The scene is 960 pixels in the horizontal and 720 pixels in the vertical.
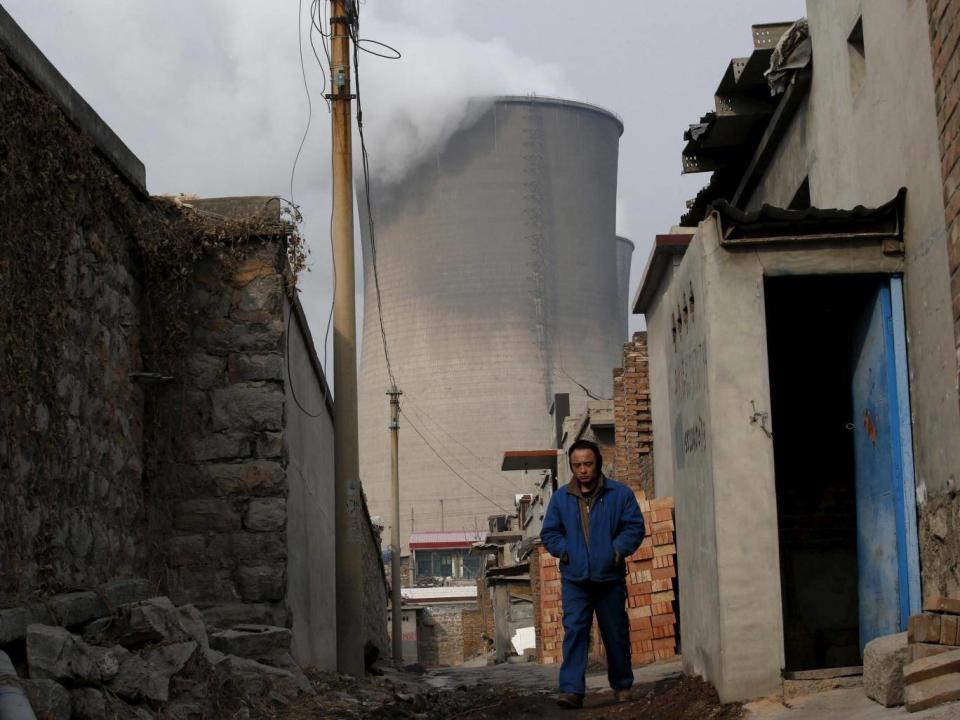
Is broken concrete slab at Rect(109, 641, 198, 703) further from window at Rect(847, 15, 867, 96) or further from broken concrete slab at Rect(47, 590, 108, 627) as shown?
window at Rect(847, 15, 867, 96)

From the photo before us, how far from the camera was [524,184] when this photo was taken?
1540 inches

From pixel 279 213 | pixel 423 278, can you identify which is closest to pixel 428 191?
pixel 423 278

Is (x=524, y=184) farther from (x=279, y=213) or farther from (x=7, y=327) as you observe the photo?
(x=7, y=327)

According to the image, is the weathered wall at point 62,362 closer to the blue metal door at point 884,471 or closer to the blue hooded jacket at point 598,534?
the blue hooded jacket at point 598,534

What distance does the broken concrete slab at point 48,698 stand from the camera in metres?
3.50

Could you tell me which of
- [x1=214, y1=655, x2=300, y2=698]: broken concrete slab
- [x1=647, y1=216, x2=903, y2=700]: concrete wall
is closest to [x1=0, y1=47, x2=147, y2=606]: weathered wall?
[x1=214, y1=655, x2=300, y2=698]: broken concrete slab

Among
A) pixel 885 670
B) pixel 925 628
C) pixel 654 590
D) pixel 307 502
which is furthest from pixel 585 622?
pixel 654 590

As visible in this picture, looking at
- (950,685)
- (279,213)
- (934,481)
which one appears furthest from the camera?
(279,213)

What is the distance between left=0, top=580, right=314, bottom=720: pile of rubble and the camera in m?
3.73

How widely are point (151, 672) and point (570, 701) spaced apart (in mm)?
2212

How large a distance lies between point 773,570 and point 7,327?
3.18 metres

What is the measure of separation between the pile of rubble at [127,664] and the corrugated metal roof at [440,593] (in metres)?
36.5

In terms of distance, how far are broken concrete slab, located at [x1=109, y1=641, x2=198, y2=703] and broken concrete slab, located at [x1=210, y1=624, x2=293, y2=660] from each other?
122 cm

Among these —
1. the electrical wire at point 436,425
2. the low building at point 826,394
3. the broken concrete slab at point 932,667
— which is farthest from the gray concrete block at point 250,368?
the electrical wire at point 436,425
